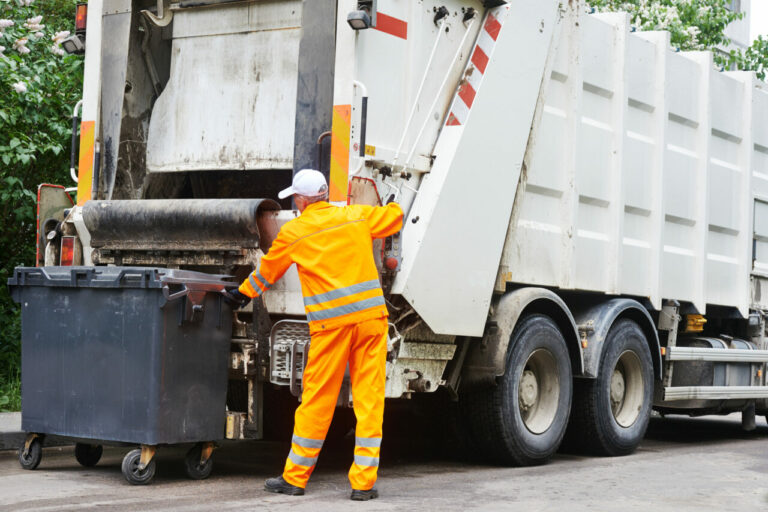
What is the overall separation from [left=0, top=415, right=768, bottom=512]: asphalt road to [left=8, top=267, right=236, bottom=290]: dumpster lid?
92cm

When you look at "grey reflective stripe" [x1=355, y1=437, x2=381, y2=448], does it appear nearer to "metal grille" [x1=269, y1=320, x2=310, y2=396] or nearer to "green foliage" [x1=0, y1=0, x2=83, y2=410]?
"metal grille" [x1=269, y1=320, x2=310, y2=396]

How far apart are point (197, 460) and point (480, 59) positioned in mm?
2494

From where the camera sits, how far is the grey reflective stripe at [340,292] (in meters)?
5.28

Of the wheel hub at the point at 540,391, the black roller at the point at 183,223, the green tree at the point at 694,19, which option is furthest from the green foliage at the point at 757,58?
the black roller at the point at 183,223

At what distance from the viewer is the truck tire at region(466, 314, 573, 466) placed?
643 centimetres

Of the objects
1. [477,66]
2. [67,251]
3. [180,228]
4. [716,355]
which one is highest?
[477,66]

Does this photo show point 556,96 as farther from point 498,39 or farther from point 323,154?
point 323,154

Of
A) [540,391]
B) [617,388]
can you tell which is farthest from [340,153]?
[617,388]

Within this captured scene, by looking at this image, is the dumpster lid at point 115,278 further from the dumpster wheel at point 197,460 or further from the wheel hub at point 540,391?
the wheel hub at point 540,391

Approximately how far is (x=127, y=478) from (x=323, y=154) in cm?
174

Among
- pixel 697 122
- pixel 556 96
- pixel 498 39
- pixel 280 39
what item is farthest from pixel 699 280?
pixel 280 39

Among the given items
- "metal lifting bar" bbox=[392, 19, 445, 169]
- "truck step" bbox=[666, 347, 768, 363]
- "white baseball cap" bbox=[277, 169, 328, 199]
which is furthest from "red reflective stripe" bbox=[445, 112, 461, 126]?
"truck step" bbox=[666, 347, 768, 363]

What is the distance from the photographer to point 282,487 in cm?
534

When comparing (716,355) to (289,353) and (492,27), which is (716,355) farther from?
(289,353)
